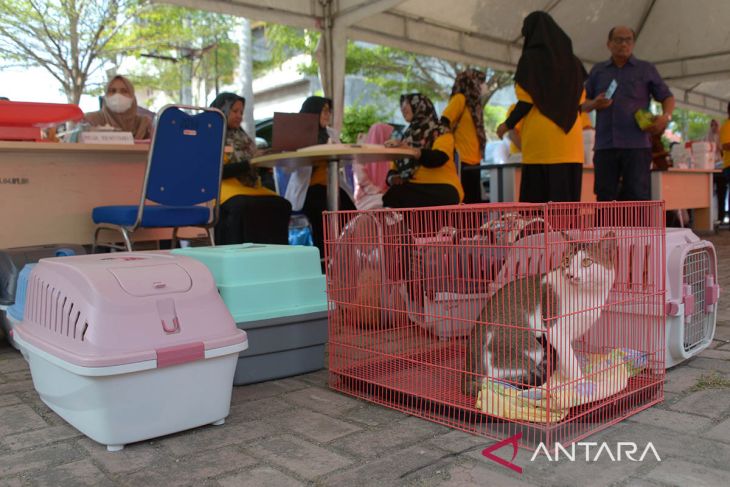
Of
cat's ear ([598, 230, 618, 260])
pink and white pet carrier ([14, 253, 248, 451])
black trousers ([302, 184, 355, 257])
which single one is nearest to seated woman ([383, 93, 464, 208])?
black trousers ([302, 184, 355, 257])

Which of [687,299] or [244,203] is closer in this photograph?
[687,299]

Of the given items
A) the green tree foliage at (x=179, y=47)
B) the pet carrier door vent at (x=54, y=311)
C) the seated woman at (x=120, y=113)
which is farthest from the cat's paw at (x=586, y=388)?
the green tree foliage at (x=179, y=47)

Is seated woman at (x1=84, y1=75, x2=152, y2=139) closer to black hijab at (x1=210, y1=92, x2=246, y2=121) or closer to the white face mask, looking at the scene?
the white face mask

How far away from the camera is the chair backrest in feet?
9.50

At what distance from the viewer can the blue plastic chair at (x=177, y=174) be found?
2900 millimetres

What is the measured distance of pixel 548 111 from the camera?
3.08m

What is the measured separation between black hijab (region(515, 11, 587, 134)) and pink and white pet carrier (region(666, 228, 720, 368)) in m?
1.18

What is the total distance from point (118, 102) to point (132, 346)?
298cm

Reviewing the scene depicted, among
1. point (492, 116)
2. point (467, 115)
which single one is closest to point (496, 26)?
point (467, 115)

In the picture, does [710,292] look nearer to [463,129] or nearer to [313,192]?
[463,129]

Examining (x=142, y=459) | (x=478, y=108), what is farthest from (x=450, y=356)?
(x=478, y=108)

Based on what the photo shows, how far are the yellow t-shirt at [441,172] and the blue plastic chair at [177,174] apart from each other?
48.0 inches

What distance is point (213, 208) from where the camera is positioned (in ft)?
10.8

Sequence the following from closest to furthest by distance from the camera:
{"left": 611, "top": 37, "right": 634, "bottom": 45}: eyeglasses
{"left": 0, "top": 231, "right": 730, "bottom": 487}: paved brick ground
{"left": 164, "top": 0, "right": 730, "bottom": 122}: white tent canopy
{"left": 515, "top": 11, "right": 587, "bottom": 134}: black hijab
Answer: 1. {"left": 0, "top": 231, "right": 730, "bottom": 487}: paved brick ground
2. {"left": 515, "top": 11, "right": 587, "bottom": 134}: black hijab
3. {"left": 611, "top": 37, "right": 634, "bottom": 45}: eyeglasses
4. {"left": 164, "top": 0, "right": 730, "bottom": 122}: white tent canopy
